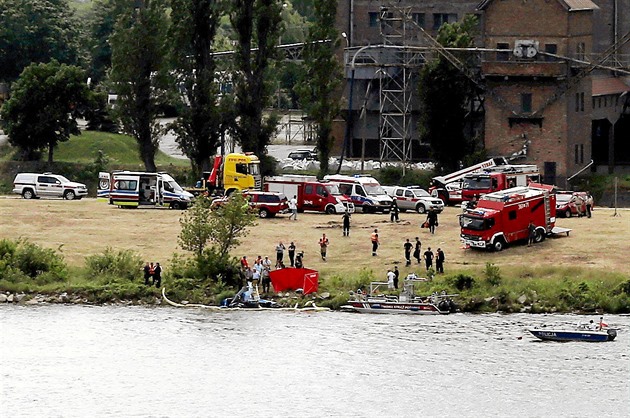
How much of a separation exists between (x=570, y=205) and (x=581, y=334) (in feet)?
74.0

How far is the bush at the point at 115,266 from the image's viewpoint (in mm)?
82375

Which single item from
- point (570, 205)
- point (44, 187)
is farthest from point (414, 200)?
point (44, 187)

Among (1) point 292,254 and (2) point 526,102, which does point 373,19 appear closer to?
(2) point 526,102

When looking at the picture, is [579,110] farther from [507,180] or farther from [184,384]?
[184,384]

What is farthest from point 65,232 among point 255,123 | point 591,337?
point 591,337

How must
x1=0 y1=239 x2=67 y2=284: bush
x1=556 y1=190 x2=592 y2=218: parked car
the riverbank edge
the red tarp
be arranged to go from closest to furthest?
the riverbank edge, the red tarp, x1=0 y1=239 x2=67 y2=284: bush, x1=556 y1=190 x2=592 y2=218: parked car

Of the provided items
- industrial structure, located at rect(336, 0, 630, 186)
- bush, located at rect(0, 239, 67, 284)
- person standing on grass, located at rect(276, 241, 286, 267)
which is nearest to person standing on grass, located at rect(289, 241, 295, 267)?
person standing on grass, located at rect(276, 241, 286, 267)

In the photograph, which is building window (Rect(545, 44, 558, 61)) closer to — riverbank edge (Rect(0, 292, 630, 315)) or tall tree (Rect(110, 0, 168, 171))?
tall tree (Rect(110, 0, 168, 171))

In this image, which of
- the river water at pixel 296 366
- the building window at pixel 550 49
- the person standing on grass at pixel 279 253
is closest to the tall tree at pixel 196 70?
the building window at pixel 550 49

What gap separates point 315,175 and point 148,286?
33793mm

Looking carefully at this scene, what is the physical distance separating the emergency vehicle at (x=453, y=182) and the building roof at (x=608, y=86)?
43.7 feet

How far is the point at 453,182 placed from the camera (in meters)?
103

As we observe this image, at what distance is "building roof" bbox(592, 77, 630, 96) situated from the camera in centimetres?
11775

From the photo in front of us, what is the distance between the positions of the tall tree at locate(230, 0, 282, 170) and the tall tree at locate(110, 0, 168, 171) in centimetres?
480
